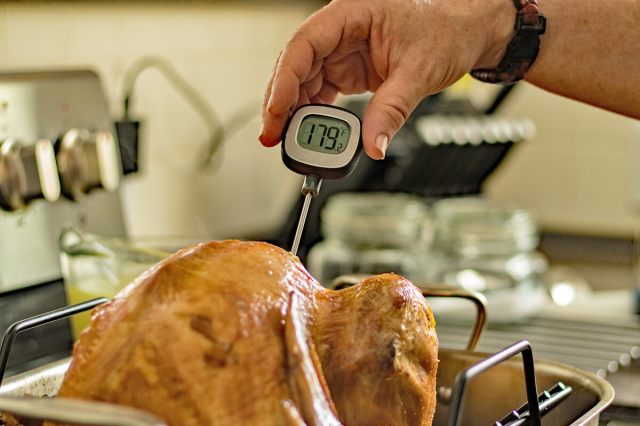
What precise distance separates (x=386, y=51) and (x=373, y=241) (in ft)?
3.29

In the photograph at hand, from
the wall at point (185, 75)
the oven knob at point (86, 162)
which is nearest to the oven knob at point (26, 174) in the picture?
the oven knob at point (86, 162)

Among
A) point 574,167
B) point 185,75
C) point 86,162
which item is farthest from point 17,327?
point 574,167

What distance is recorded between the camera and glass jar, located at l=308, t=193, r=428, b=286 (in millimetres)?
2111

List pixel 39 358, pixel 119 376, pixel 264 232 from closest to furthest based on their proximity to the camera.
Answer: pixel 119 376, pixel 39 358, pixel 264 232

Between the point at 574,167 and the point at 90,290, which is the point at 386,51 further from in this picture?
the point at 574,167

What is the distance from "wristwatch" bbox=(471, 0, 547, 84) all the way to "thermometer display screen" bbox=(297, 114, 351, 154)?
290 mm


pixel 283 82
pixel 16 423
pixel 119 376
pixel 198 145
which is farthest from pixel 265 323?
pixel 198 145

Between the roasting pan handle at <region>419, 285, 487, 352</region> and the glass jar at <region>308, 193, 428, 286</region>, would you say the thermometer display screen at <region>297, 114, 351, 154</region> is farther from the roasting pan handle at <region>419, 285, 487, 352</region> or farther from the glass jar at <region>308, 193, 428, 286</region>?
the glass jar at <region>308, 193, 428, 286</region>

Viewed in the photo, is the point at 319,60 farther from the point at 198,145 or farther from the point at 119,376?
the point at 198,145

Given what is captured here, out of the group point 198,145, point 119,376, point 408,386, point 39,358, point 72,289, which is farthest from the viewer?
point 198,145

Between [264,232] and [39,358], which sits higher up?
[39,358]

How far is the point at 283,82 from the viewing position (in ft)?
3.65

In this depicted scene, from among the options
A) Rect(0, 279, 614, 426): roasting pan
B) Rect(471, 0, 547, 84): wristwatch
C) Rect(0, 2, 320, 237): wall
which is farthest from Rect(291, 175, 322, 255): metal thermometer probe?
Rect(0, 2, 320, 237): wall

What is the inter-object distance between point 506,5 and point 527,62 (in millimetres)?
87
